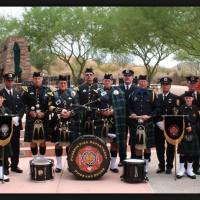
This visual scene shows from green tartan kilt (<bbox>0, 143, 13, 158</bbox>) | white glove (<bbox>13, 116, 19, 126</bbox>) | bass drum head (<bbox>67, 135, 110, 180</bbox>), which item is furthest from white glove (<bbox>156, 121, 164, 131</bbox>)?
green tartan kilt (<bbox>0, 143, 13, 158</bbox>)

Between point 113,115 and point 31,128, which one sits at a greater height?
point 113,115

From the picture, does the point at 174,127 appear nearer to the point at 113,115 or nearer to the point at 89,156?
the point at 113,115

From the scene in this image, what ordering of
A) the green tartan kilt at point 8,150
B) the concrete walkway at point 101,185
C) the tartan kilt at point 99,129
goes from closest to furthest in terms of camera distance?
the concrete walkway at point 101,185 → the green tartan kilt at point 8,150 → the tartan kilt at point 99,129

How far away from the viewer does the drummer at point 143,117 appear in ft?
26.7

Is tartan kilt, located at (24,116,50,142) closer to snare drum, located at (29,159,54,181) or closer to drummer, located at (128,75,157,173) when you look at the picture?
snare drum, located at (29,159,54,181)

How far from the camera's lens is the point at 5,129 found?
7.70 m

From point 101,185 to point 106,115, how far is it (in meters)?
1.33

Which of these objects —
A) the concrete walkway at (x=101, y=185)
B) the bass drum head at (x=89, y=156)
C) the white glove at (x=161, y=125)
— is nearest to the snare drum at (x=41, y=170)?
the concrete walkway at (x=101, y=185)

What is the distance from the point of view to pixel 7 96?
828cm

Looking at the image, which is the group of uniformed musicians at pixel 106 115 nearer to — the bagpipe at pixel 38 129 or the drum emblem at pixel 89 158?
the bagpipe at pixel 38 129

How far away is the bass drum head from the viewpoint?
25.5 feet

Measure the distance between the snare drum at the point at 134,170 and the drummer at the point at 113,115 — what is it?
81cm

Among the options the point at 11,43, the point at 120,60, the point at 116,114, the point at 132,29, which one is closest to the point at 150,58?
the point at 120,60

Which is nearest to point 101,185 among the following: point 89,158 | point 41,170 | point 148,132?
point 89,158
